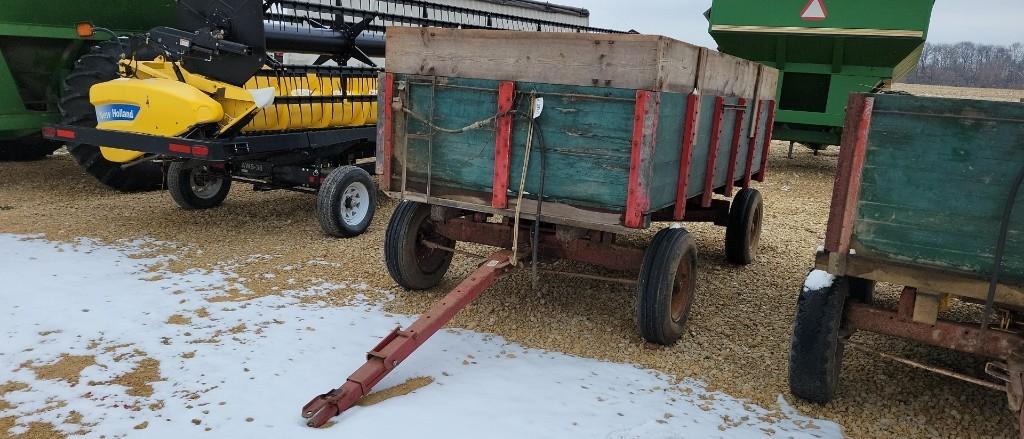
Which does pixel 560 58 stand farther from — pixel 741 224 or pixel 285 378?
pixel 741 224

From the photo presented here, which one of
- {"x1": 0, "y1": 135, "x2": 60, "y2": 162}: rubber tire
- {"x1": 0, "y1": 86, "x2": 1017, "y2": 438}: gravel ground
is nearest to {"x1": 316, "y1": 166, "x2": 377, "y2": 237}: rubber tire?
{"x1": 0, "y1": 86, "x2": 1017, "y2": 438}: gravel ground

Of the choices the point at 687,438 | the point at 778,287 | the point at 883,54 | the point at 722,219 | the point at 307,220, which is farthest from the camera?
the point at 883,54

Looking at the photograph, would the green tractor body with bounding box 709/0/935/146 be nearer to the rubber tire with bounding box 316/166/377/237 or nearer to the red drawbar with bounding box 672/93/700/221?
the rubber tire with bounding box 316/166/377/237

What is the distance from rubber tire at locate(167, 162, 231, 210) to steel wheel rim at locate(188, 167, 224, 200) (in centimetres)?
3

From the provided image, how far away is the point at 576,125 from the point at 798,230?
4.56 metres

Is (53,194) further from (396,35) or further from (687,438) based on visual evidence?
(687,438)

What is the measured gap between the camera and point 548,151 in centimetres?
356

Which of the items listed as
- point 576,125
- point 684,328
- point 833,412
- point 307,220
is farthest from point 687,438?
point 307,220

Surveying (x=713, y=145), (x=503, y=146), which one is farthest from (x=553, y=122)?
(x=713, y=145)

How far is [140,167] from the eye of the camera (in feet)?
23.8

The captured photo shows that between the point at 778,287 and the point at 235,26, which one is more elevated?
the point at 235,26

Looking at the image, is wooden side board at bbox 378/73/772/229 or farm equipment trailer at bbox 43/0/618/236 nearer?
wooden side board at bbox 378/73/772/229

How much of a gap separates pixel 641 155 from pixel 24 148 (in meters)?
8.89

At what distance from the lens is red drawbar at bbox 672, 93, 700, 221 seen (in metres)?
3.68
